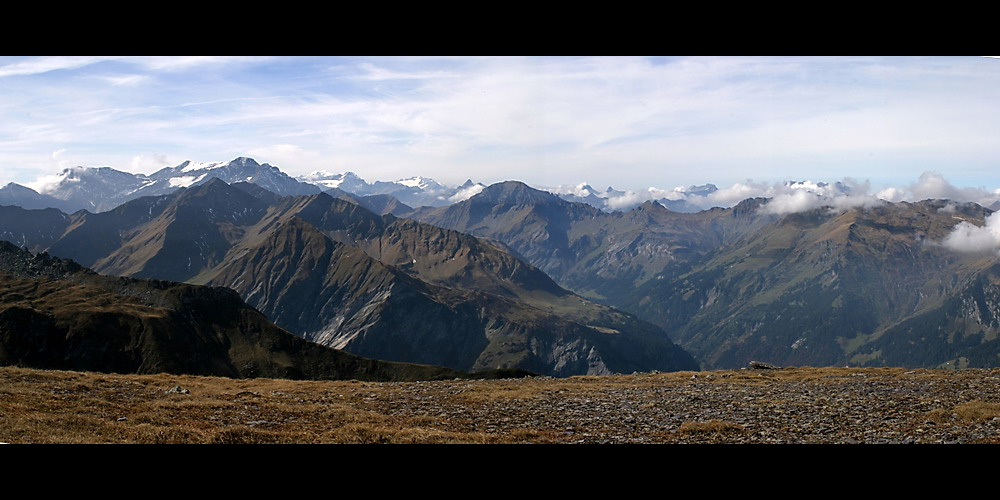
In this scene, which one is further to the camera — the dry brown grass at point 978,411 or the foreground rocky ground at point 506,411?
the dry brown grass at point 978,411

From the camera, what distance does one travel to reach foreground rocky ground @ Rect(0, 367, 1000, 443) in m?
19.5

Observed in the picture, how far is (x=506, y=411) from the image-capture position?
28797mm

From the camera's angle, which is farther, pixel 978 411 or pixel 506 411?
pixel 506 411

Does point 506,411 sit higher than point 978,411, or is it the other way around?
point 978,411

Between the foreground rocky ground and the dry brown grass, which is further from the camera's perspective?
the dry brown grass

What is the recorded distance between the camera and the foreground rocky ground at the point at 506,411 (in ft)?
64.0
